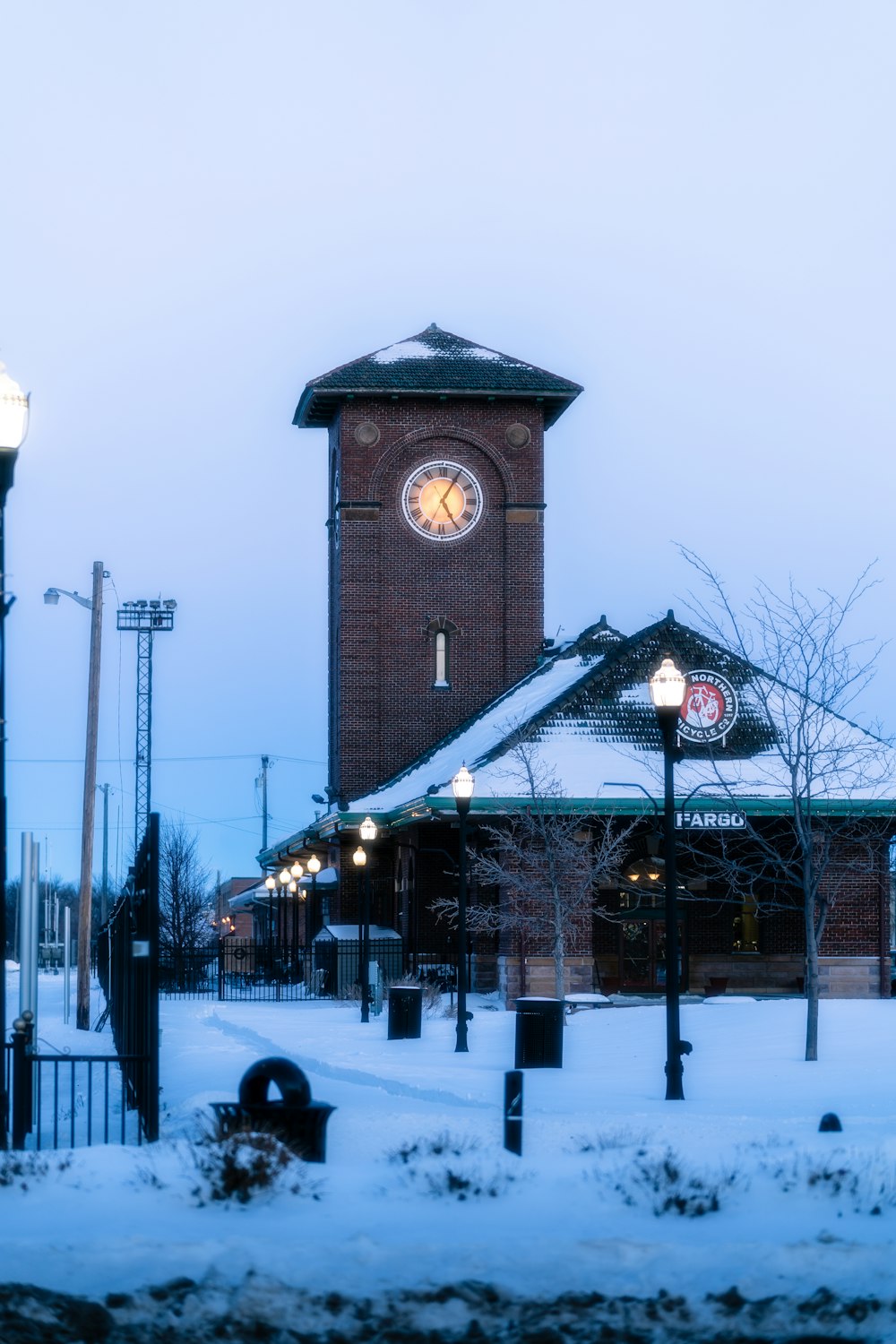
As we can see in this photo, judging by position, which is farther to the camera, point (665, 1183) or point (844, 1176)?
point (844, 1176)

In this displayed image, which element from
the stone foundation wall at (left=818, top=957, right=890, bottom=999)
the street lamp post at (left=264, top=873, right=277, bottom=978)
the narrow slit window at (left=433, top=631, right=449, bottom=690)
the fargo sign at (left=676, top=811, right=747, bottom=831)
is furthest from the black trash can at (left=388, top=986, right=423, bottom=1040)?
the street lamp post at (left=264, top=873, right=277, bottom=978)

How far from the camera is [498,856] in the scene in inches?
1519

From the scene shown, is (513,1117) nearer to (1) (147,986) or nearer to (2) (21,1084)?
(1) (147,986)

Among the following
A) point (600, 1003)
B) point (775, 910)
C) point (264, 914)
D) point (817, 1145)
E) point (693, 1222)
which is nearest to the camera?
point (693, 1222)

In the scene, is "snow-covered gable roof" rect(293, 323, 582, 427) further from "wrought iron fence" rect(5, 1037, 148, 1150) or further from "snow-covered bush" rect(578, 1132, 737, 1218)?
"snow-covered bush" rect(578, 1132, 737, 1218)

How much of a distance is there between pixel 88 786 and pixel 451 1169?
24523 millimetres

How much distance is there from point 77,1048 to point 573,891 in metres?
10.8

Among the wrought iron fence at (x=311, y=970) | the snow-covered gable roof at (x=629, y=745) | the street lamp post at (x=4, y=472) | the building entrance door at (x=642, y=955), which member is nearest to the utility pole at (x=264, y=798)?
the wrought iron fence at (x=311, y=970)

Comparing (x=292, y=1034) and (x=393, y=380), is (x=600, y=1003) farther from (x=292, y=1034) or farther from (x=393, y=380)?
(x=393, y=380)

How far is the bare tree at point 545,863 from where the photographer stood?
34.1 m

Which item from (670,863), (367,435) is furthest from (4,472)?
(367,435)

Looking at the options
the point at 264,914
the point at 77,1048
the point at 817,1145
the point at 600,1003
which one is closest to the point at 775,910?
the point at 600,1003

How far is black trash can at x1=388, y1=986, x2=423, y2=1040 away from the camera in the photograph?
26766 millimetres

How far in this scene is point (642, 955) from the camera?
39.3 metres
